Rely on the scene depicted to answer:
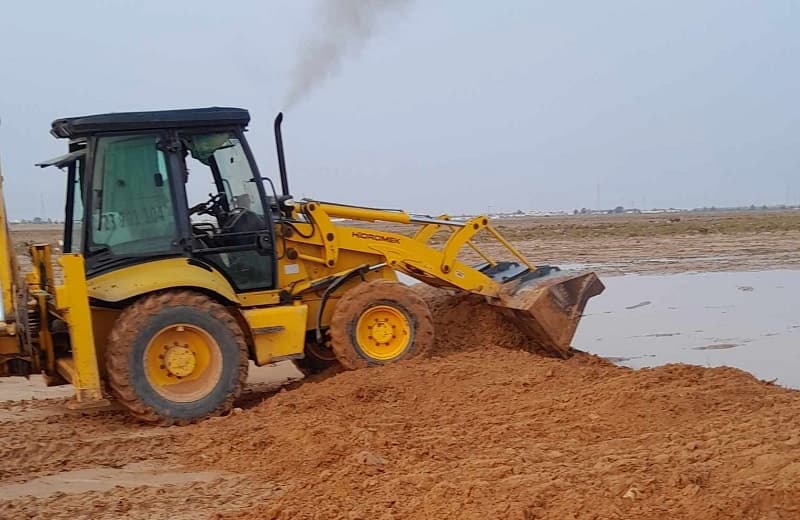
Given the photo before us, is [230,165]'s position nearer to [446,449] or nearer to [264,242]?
[264,242]

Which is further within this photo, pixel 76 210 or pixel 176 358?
pixel 76 210

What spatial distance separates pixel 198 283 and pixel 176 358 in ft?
1.99

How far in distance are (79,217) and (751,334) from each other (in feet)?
25.7

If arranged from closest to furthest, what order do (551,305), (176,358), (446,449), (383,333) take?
1. (446,449)
2. (176,358)
3. (383,333)
4. (551,305)

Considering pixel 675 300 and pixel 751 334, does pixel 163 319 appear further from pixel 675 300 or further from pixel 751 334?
pixel 675 300

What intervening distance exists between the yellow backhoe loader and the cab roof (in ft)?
0.04

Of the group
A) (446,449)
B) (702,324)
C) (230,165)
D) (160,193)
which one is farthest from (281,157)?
(702,324)

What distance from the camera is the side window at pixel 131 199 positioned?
7.28m

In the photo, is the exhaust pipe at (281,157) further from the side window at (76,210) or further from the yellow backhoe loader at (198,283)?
the side window at (76,210)

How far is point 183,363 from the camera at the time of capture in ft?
23.5

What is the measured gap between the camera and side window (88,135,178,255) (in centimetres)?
728

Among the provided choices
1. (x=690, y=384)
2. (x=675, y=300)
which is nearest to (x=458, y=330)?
(x=690, y=384)

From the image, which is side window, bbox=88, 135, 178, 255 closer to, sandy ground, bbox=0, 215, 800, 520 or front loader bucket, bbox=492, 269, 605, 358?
sandy ground, bbox=0, 215, 800, 520

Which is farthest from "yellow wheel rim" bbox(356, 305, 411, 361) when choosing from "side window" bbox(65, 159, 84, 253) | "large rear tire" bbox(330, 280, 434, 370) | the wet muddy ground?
the wet muddy ground
